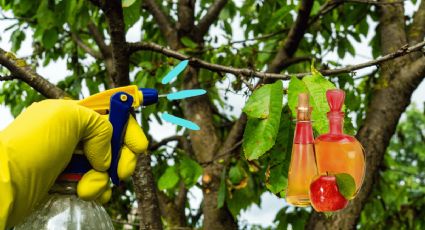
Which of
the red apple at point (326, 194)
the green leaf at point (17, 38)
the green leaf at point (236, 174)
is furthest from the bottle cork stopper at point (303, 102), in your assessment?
the green leaf at point (17, 38)

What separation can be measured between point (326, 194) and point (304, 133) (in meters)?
0.09

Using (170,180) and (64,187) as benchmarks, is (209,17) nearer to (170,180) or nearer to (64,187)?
(170,180)

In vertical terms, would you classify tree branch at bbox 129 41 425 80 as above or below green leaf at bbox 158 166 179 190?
above

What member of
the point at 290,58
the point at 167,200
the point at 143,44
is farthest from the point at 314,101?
the point at 167,200

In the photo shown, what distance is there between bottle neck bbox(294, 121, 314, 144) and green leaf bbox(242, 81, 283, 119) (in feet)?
0.68

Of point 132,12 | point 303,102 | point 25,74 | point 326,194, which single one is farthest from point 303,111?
point 132,12

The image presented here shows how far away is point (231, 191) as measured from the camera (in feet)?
8.80

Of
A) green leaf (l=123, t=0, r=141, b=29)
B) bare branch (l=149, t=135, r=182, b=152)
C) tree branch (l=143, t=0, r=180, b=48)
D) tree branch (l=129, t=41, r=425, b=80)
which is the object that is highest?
tree branch (l=143, t=0, r=180, b=48)

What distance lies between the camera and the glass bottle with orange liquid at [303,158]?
906 mm

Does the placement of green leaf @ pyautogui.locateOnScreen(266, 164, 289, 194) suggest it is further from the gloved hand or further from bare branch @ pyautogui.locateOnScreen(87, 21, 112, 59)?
bare branch @ pyautogui.locateOnScreen(87, 21, 112, 59)

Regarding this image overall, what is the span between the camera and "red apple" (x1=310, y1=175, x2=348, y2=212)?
86cm

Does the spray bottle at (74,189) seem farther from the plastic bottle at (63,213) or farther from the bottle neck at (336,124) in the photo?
the bottle neck at (336,124)

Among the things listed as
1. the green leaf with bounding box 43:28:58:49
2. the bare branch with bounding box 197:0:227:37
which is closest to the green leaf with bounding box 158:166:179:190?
the green leaf with bounding box 43:28:58:49

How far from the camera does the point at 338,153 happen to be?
0.86 metres
